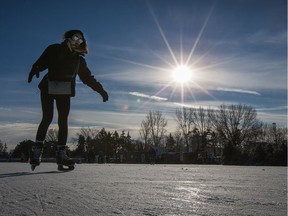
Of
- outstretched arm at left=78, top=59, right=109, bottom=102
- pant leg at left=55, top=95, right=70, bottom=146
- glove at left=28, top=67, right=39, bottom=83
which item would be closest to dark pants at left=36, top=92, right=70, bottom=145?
pant leg at left=55, top=95, right=70, bottom=146

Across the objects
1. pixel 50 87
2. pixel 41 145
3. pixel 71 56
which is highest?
pixel 71 56

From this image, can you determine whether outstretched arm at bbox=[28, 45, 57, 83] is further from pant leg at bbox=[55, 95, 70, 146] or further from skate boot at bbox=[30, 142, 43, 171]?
skate boot at bbox=[30, 142, 43, 171]

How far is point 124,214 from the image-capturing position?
1.82 m

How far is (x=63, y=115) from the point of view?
3.65m

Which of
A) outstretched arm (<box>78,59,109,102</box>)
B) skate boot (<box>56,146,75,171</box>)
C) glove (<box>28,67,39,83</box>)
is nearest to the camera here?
glove (<box>28,67,39,83</box>)

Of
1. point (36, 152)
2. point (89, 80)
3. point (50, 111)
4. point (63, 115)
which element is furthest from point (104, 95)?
point (36, 152)

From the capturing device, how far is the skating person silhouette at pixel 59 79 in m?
3.56

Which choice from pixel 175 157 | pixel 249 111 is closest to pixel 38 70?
pixel 175 157

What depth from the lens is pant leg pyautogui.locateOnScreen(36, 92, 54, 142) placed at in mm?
3586

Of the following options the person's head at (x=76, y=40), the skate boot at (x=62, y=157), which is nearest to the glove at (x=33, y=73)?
the person's head at (x=76, y=40)

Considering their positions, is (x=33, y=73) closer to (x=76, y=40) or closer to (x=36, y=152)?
(x=76, y=40)

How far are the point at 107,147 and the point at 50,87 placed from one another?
88.1m

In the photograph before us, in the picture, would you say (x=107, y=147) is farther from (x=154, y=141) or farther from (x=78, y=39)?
(x=78, y=39)

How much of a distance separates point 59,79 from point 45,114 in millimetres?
393
